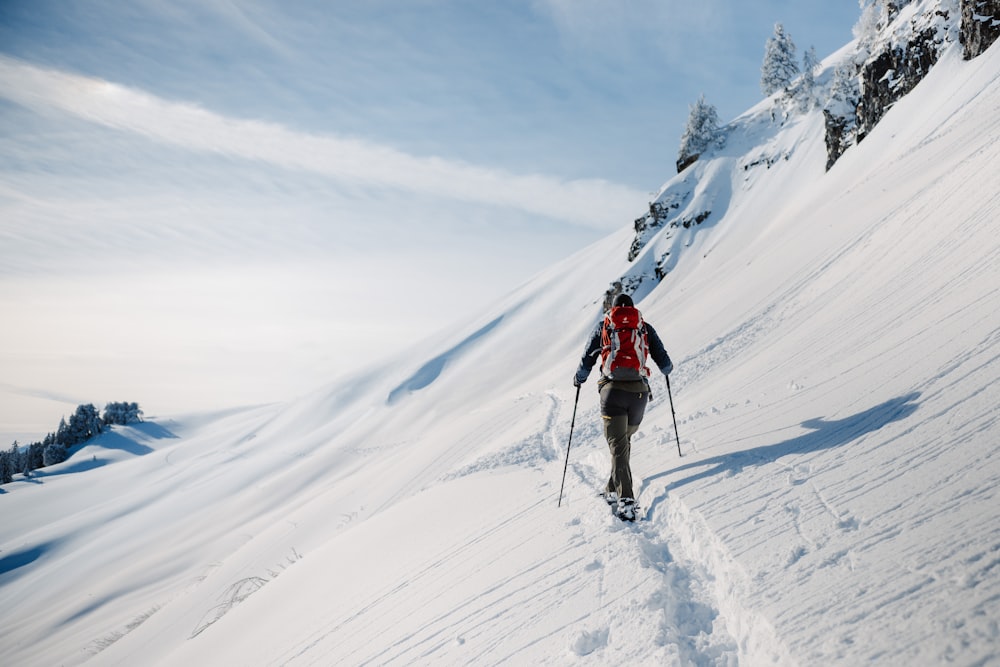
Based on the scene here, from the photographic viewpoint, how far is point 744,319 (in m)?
14.0

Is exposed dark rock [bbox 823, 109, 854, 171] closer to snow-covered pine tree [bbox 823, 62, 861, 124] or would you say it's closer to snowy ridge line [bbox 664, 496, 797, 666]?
snow-covered pine tree [bbox 823, 62, 861, 124]

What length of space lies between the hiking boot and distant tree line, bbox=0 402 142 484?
400 feet

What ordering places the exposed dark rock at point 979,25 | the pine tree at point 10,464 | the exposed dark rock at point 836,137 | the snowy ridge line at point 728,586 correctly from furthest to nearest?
1. the pine tree at point 10,464
2. the exposed dark rock at point 836,137
3. the exposed dark rock at point 979,25
4. the snowy ridge line at point 728,586

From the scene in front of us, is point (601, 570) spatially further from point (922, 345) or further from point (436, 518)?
point (922, 345)

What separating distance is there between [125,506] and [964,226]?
74560 millimetres

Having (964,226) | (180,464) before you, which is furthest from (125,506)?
(964,226)

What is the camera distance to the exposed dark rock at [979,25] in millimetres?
22906

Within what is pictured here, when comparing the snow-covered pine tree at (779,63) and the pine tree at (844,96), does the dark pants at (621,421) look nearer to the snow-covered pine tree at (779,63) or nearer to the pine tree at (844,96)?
the pine tree at (844,96)

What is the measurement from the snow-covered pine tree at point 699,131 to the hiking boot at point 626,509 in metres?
61.2

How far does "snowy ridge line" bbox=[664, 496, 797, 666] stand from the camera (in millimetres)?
2701

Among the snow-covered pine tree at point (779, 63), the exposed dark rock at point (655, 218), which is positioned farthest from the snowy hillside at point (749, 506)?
the snow-covered pine tree at point (779, 63)

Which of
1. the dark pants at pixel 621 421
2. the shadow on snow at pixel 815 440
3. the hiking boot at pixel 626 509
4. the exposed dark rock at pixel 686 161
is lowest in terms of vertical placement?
the hiking boot at pixel 626 509

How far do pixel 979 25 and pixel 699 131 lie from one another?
34.9 m

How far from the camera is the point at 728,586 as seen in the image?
11.1 feet
